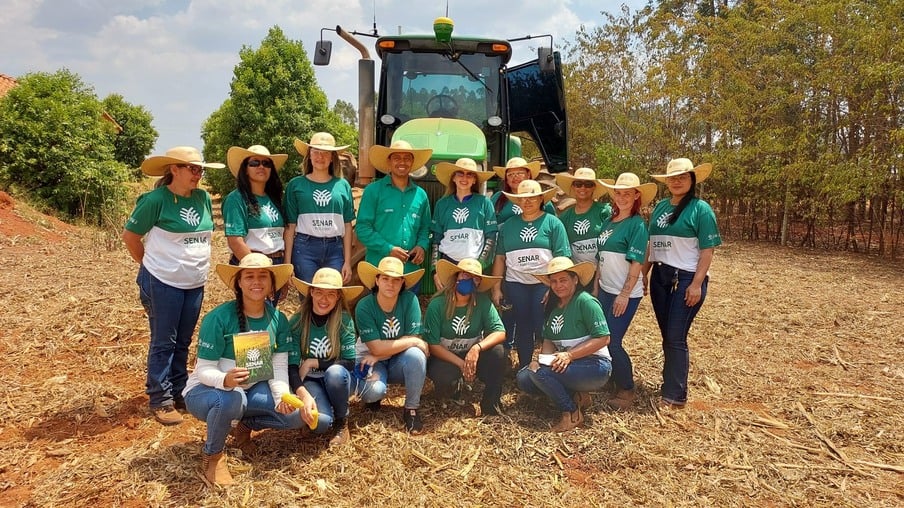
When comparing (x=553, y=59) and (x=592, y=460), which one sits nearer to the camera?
(x=592, y=460)

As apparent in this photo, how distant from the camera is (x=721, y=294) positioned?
7.99 metres

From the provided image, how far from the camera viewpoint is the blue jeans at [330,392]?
342 cm

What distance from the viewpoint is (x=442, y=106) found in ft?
19.8

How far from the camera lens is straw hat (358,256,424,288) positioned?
145 inches

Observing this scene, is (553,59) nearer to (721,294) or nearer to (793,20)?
(721,294)

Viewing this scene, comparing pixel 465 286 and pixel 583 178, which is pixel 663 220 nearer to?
pixel 583 178

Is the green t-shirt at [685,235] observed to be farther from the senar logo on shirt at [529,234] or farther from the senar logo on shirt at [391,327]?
the senar logo on shirt at [391,327]

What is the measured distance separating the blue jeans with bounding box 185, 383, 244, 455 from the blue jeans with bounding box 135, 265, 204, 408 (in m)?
0.81

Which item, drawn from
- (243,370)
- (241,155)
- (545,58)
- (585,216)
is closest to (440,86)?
(545,58)

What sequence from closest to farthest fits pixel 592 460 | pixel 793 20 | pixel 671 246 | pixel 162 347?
1. pixel 592 460
2. pixel 162 347
3. pixel 671 246
4. pixel 793 20

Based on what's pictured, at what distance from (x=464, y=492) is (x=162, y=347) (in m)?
2.15

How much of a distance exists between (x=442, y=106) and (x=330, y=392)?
356 cm

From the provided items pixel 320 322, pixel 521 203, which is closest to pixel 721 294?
pixel 521 203

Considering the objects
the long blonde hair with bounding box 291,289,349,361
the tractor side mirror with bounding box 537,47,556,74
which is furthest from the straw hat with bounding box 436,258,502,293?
the tractor side mirror with bounding box 537,47,556,74
